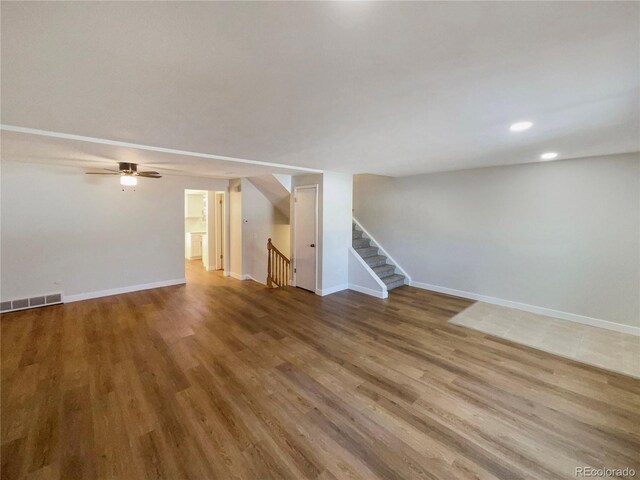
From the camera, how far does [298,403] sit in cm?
224

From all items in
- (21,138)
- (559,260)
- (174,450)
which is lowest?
(174,450)

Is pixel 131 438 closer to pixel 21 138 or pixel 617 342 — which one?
pixel 21 138

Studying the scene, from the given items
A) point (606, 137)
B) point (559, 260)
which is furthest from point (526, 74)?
point (559, 260)

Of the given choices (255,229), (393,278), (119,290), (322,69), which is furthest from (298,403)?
(119,290)

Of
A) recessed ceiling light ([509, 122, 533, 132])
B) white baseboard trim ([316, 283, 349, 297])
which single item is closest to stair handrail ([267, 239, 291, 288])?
white baseboard trim ([316, 283, 349, 297])

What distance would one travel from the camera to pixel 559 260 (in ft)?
13.1

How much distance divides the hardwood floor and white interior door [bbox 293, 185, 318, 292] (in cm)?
168

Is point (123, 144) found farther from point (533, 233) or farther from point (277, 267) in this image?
point (533, 233)

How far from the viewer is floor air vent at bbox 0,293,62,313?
412cm

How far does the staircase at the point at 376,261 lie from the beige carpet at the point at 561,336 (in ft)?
5.22

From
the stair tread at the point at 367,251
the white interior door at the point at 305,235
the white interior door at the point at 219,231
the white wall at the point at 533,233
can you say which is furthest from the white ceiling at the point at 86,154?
the white wall at the point at 533,233

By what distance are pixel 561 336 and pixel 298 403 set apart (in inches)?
140

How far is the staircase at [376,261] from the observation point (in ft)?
18.6

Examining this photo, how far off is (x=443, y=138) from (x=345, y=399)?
8.80 feet
